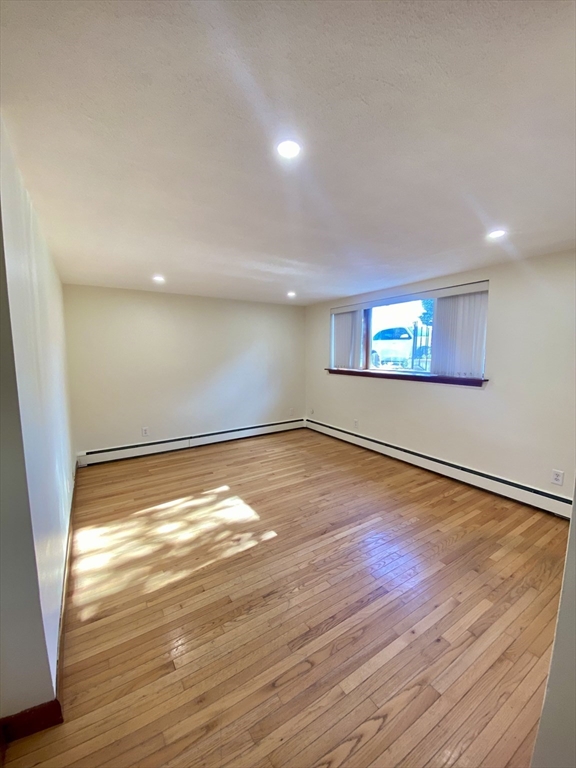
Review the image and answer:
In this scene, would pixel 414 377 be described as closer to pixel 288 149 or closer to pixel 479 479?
pixel 479 479

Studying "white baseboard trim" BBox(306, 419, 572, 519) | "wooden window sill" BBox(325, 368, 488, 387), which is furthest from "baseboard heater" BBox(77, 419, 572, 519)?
"wooden window sill" BBox(325, 368, 488, 387)

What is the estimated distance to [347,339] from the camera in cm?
477

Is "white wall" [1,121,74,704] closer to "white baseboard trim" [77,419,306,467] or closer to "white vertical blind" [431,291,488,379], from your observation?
"white baseboard trim" [77,419,306,467]

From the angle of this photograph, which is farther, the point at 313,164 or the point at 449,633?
the point at 449,633

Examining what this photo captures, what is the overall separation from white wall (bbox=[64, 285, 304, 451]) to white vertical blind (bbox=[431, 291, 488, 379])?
2.56 m

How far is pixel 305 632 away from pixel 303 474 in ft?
6.67

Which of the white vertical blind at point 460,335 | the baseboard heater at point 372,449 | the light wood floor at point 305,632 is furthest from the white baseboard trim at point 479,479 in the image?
the white vertical blind at point 460,335

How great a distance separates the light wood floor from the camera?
1.15m

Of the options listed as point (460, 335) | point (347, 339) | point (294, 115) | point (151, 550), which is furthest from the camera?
point (347, 339)

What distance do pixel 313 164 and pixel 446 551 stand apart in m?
2.57

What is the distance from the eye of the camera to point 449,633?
1.59 meters

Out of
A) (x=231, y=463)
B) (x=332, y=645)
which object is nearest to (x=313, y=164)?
(x=332, y=645)

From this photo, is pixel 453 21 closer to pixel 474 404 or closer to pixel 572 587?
pixel 572 587

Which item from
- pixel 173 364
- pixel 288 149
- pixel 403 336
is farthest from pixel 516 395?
pixel 173 364
